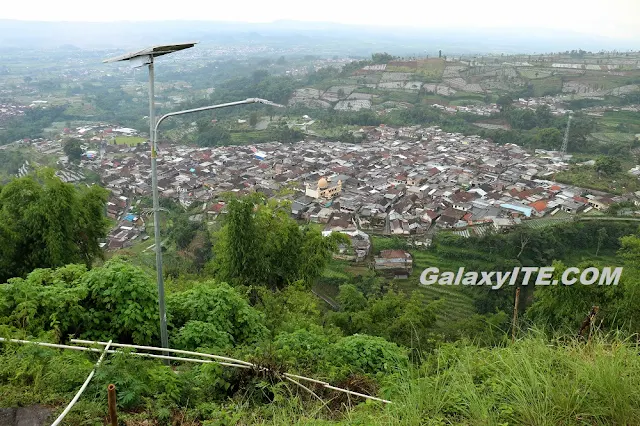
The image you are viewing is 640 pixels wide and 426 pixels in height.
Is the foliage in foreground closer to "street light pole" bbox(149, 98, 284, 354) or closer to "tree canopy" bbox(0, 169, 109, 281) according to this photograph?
"street light pole" bbox(149, 98, 284, 354)

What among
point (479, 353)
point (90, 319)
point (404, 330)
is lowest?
point (404, 330)

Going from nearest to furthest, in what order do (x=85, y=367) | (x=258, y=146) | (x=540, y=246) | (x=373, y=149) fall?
(x=85, y=367)
(x=540, y=246)
(x=373, y=149)
(x=258, y=146)

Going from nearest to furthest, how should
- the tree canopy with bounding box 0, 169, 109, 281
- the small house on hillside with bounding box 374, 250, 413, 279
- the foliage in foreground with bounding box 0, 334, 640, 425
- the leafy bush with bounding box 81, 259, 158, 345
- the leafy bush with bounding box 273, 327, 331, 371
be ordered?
1. the foliage in foreground with bounding box 0, 334, 640, 425
2. the leafy bush with bounding box 273, 327, 331, 371
3. the leafy bush with bounding box 81, 259, 158, 345
4. the tree canopy with bounding box 0, 169, 109, 281
5. the small house on hillside with bounding box 374, 250, 413, 279

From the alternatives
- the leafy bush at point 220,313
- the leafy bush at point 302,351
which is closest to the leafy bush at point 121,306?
the leafy bush at point 220,313

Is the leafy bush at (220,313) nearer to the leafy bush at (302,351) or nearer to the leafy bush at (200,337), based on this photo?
the leafy bush at (200,337)

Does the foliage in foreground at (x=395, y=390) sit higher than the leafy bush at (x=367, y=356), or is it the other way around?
the foliage in foreground at (x=395, y=390)

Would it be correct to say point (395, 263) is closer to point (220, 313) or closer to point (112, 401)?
point (220, 313)

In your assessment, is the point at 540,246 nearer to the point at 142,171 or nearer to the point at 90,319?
the point at 90,319

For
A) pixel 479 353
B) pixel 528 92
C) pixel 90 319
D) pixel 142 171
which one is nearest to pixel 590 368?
pixel 479 353

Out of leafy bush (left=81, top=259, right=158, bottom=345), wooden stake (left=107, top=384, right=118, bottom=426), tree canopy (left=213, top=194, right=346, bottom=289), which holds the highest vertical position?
wooden stake (left=107, top=384, right=118, bottom=426)

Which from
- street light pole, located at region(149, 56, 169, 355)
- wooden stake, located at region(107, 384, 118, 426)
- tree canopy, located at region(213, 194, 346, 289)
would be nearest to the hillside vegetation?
street light pole, located at region(149, 56, 169, 355)

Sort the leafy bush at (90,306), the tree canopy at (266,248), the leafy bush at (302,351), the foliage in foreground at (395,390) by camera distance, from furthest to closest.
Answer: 1. the tree canopy at (266,248)
2. the leafy bush at (90,306)
3. the leafy bush at (302,351)
4. the foliage in foreground at (395,390)
